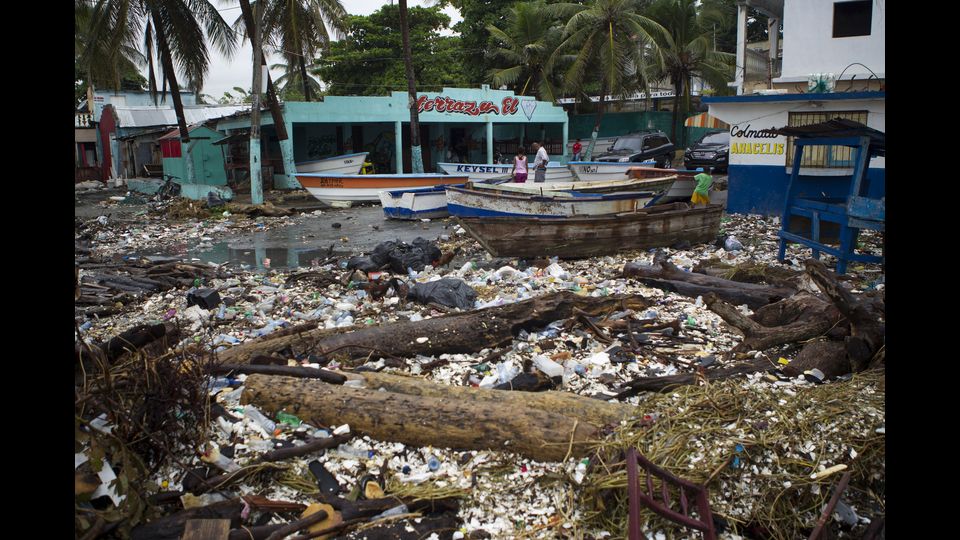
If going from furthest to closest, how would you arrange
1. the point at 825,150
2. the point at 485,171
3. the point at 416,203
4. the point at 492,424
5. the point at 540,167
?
Result: the point at 485,171, the point at 540,167, the point at 416,203, the point at 825,150, the point at 492,424

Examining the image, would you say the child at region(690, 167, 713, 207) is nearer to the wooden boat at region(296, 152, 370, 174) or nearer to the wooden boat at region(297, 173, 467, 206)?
the wooden boat at region(297, 173, 467, 206)

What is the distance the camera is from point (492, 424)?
390 cm

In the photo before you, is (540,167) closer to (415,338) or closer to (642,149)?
(642,149)

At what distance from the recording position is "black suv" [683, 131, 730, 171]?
69.6 ft

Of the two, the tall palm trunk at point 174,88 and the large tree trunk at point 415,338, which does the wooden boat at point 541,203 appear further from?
the tall palm trunk at point 174,88

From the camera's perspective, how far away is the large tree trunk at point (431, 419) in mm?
3789

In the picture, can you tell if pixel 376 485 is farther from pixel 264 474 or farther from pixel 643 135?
pixel 643 135

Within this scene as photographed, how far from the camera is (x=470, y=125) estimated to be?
2848 cm

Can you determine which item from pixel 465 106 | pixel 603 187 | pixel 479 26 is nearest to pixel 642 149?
pixel 465 106

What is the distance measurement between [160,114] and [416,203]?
2238cm

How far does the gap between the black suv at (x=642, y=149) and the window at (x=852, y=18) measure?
316 inches

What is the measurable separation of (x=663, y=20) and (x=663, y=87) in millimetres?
9940

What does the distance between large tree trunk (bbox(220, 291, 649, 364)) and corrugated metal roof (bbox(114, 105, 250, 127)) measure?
87.9 ft
